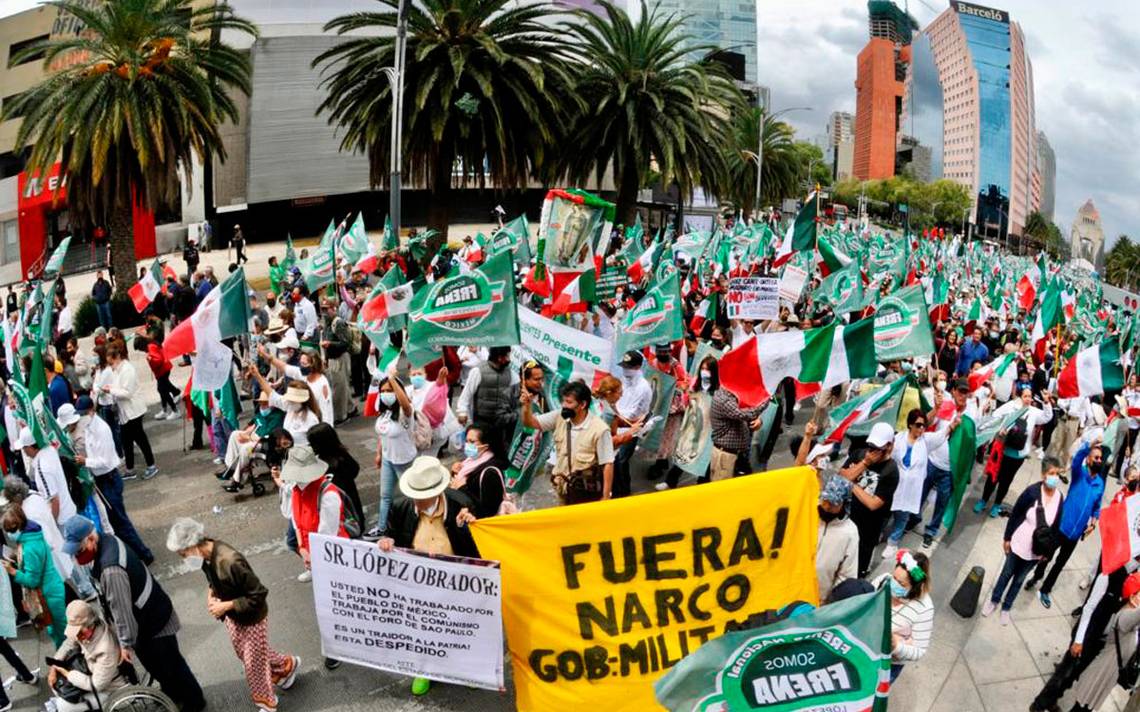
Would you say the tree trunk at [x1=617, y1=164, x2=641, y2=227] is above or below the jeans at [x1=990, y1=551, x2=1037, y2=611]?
above

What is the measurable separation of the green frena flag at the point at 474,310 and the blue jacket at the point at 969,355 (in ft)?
25.7

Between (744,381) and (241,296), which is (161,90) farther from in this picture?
(744,381)

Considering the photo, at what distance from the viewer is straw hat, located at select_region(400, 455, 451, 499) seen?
17.0 ft

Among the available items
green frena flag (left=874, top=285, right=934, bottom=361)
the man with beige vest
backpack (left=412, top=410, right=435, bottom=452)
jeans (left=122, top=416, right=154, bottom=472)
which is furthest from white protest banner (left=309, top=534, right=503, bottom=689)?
green frena flag (left=874, top=285, right=934, bottom=361)

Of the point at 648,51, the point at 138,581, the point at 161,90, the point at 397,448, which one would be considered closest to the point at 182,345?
the point at 397,448

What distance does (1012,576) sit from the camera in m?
6.84

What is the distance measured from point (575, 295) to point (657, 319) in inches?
103

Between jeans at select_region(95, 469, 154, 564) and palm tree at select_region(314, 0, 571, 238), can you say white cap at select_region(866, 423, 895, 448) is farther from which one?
palm tree at select_region(314, 0, 571, 238)

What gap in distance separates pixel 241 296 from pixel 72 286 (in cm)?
2176

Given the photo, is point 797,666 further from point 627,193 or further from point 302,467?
point 627,193

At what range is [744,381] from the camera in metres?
7.38

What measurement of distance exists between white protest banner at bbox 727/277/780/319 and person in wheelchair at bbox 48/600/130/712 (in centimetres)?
843

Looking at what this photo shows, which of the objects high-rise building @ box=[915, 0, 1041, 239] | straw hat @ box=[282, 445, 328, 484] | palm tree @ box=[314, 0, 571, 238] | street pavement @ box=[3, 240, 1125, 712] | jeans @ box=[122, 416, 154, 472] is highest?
high-rise building @ box=[915, 0, 1041, 239]

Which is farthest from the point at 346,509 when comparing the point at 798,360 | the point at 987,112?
the point at 987,112
